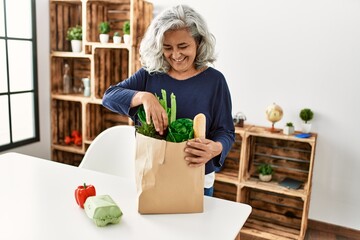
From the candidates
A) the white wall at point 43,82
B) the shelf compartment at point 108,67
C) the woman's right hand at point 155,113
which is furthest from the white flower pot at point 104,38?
the woman's right hand at point 155,113

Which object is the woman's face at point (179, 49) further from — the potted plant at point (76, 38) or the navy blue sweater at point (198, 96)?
the potted plant at point (76, 38)

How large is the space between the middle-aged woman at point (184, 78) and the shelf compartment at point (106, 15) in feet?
5.86

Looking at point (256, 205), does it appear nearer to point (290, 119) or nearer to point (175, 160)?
point (290, 119)

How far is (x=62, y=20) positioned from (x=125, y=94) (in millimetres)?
2296

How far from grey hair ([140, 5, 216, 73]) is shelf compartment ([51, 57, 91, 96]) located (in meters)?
2.07

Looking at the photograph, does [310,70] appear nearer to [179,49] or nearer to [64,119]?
[179,49]

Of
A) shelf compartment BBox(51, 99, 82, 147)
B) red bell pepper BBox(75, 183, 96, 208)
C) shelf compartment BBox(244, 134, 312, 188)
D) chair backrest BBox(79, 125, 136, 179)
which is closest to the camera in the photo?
red bell pepper BBox(75, 183, 96, 208)

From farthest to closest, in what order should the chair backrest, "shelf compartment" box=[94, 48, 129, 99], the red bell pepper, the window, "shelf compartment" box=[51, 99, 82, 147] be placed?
"shelf compartment" box=[51, 99, 82, 147] < "shelf compartment" box=[94, 48, 129, 99] < the window < the chair backrest < the red bell pepper

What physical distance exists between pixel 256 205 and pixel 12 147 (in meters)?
2.06

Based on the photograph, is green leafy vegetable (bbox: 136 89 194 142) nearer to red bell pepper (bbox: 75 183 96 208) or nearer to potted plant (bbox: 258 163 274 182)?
red bell pepper (bbox: 75 183 96 208)

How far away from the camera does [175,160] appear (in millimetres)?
1149

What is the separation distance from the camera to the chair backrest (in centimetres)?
194

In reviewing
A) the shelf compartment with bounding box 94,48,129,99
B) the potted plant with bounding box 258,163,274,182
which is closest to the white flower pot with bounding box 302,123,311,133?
the potted plant with bounding box 258,163,274,182

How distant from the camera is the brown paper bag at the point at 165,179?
1138 mm
